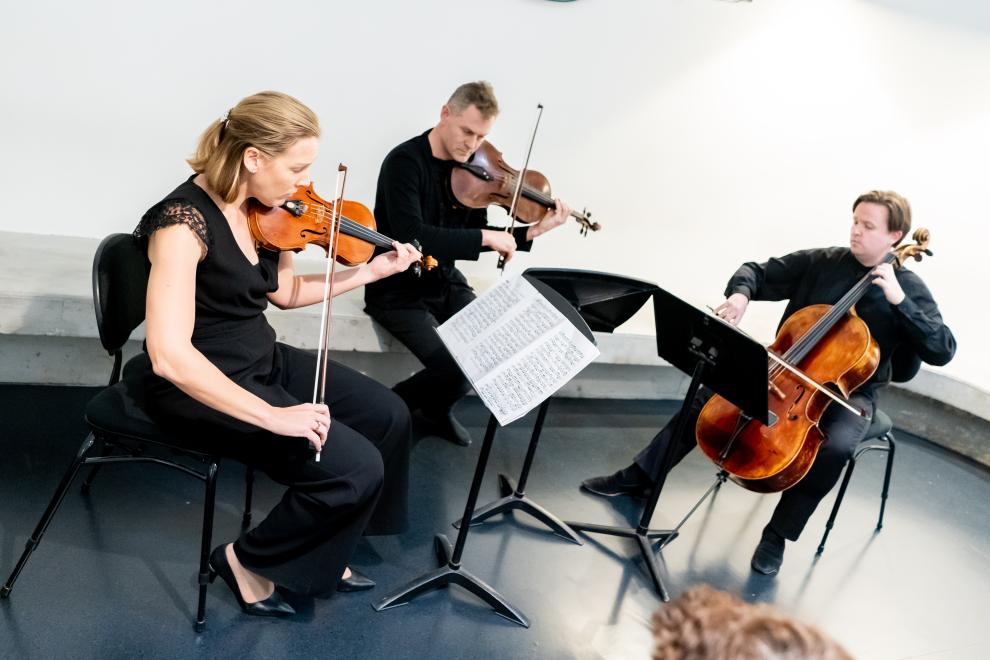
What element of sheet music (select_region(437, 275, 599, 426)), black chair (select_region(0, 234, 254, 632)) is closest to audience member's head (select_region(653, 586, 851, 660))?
sheet music (select_region(437, 275, 599, 426))

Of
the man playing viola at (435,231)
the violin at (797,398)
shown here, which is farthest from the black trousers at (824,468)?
the man playing viola at (435,231)

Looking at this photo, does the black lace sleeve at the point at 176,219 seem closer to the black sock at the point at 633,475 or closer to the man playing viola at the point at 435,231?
the man playing viola at the point at 435,231

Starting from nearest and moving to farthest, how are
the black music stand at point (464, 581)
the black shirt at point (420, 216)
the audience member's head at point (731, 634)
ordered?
the audience member's head at point (731, 634), the black music stand at point (464, 581), the black shirt at point (420, 216)

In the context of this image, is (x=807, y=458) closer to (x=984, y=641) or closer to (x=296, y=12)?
(x=984, y=641)

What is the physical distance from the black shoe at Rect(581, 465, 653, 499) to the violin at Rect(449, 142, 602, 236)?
965 mm

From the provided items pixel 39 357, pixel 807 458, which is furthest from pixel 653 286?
pixel 39 357

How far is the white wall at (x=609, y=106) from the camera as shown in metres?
2.83

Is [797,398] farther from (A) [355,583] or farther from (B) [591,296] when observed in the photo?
(A) [355,583]

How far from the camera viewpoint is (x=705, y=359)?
2.26 metres

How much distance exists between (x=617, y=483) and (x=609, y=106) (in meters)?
1.72

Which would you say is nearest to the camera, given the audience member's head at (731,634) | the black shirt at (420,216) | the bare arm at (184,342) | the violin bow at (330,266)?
the audience member's head at (731,634)

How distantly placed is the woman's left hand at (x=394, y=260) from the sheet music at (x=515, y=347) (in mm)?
331

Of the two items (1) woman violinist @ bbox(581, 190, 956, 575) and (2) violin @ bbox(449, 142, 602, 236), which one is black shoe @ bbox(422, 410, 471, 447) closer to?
(1) woman violinist @ bbox(581, 190, 956, 575)

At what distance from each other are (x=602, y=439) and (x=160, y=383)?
A: 6.43 ft
